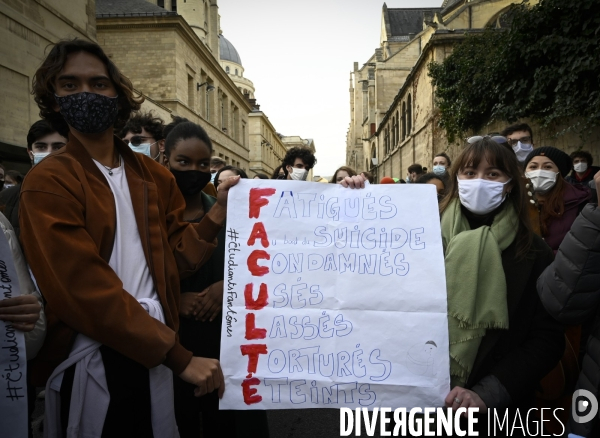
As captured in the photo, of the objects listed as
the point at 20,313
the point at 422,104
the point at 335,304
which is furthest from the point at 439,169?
the point at 422,104

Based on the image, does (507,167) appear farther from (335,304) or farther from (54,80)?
(54,80)

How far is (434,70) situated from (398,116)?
1220 centimetres

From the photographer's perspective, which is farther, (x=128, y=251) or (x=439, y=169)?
(x=439, y=169)

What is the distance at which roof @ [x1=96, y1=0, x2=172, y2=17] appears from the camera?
85.9ft

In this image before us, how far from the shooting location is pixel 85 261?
1.41 m

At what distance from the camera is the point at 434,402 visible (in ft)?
5.73

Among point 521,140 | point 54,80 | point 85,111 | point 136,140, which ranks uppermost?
point 521,140

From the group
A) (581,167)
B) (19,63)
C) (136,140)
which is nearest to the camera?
(136,140)

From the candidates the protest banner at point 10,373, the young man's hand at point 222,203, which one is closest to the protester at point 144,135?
the young man's hand at point 222,203

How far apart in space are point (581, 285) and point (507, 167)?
1.98 ft

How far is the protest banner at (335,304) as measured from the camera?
179 centimetres

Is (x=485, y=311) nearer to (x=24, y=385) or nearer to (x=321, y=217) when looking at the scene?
(x=321, y=217)

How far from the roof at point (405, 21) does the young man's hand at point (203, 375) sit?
52142 millimetres

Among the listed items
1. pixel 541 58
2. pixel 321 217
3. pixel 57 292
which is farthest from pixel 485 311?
pixel 541 58
